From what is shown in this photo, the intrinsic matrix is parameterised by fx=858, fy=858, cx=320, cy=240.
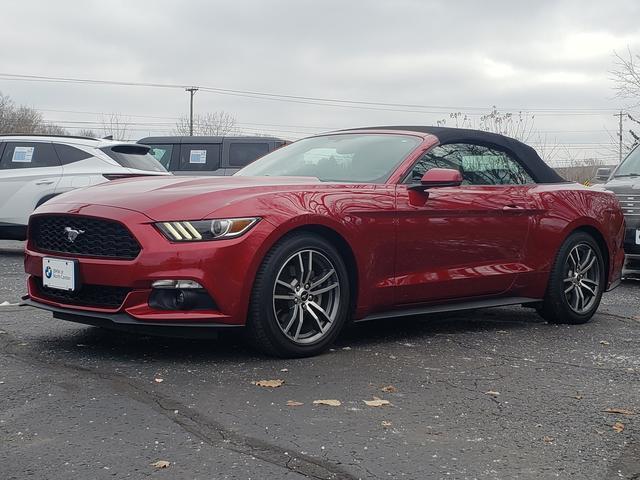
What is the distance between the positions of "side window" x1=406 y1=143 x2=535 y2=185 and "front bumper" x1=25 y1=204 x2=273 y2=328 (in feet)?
4.84

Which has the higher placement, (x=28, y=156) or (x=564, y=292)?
(x=28, y=156)

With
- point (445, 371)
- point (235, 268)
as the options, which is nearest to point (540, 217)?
point (445, 371)

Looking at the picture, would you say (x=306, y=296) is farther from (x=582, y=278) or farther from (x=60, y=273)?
(x=582, y=278)

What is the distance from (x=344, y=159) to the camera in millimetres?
5840

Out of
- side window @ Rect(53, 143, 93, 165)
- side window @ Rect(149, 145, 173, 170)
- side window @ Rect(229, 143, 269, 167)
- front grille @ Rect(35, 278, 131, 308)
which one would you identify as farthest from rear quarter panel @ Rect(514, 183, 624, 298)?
side window @ Rect(149, 145, 173, 170)

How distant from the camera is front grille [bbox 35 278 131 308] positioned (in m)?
4.70

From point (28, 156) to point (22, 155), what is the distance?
9cm

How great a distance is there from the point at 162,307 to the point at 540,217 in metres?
3.11

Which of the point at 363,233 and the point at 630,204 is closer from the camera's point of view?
the point at 363,233

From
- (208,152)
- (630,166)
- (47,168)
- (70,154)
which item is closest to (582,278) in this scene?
(630,166)

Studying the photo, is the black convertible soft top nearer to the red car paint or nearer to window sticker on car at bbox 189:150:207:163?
the red car paint

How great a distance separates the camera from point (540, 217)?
6.39m

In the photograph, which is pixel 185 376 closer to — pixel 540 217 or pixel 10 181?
pixel 540 217

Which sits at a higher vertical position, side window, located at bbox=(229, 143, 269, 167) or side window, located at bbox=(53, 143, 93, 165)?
side window, located at bbox=(229, 143, 269, 167)
